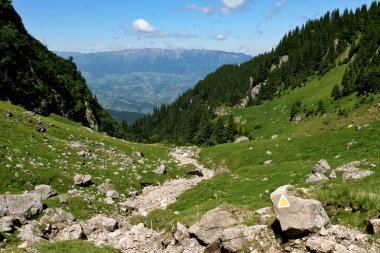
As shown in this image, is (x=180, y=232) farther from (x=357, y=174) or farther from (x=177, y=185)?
(x=177, y=185)

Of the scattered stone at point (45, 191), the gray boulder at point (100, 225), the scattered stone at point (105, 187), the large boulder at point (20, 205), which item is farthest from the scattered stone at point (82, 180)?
the gray boulder at point (100, 225)

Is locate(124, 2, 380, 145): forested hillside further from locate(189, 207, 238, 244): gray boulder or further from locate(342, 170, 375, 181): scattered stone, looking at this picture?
locate(189, 207, 238, 244): gray boulder

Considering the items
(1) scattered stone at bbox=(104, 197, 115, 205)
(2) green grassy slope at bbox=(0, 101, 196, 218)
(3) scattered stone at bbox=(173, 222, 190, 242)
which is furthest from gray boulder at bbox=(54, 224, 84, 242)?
(1) scattered stone at bbox=(104, 197, 115, 205)

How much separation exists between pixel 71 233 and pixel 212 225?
1014 centimetres

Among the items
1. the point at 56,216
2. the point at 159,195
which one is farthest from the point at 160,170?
the point at 56,216

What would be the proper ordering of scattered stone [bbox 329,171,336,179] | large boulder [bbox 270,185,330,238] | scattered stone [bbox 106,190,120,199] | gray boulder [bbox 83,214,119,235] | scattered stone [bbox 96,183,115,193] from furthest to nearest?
scattered stone [bbox 96,183,115,193], scattered stone [bbox 106,190,120,199], scattered stone [bbox 329,171,336,179], gray boulder [bbox 83,214,119,235], large boulder [bbox 270,185,330,238]

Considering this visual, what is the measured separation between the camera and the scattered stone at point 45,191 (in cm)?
2981

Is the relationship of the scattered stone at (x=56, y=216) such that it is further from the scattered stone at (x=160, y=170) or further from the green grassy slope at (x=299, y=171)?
the scattered stone at (x=160, y=170)

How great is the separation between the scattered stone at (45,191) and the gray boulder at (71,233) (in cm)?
737

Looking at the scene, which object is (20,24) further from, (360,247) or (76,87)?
(360,247)

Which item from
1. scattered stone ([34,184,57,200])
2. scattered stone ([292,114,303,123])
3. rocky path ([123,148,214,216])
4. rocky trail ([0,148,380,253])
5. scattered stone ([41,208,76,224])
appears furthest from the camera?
scattered stone ([292,114,303,123])

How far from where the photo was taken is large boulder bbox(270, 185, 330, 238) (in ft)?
48.1

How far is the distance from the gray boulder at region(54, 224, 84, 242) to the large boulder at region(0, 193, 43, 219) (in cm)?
349

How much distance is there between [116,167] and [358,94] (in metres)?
67.8
